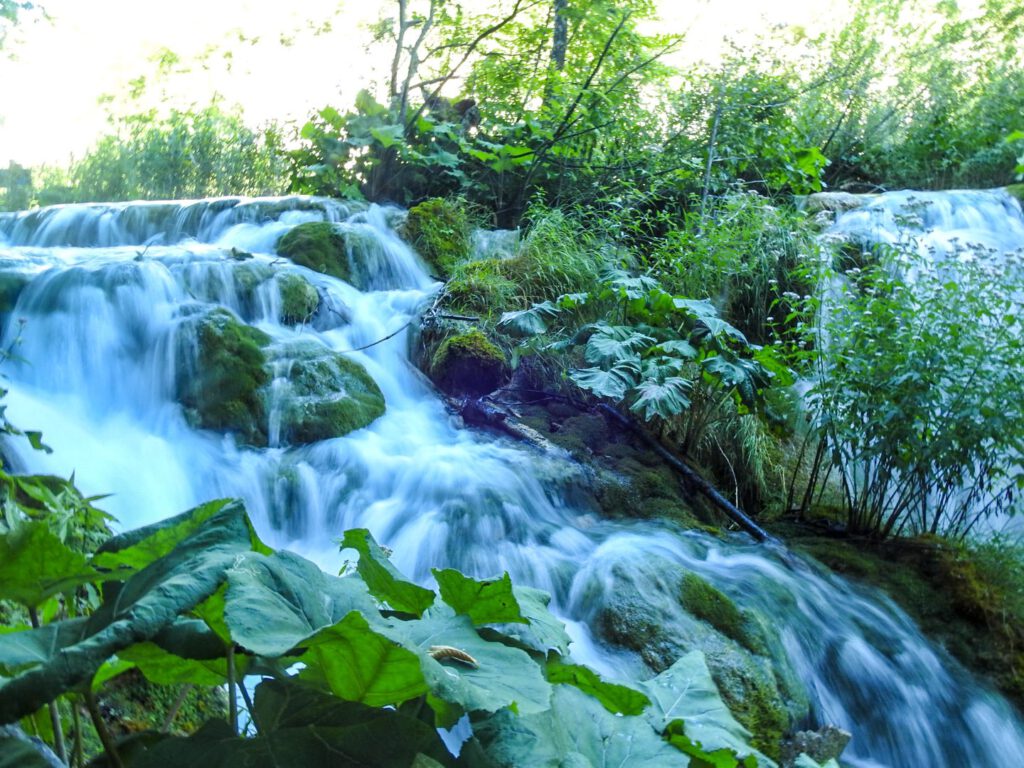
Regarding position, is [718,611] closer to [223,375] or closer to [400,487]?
[400,487]

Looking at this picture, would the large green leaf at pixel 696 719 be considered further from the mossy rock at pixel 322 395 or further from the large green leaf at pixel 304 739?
the mossy rock at pixel 322 395

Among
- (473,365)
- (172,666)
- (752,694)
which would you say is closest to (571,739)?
(172,666)

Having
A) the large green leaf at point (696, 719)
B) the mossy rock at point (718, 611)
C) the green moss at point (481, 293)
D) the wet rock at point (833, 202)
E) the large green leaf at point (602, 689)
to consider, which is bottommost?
the mossy rock at point (718, 611)

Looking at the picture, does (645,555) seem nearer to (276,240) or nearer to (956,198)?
(276,240)

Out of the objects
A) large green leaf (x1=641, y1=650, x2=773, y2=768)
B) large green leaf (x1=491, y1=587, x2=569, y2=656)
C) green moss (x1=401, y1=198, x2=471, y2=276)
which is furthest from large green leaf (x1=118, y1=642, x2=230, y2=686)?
green moss (x1=401, y1=198, x2=471, y2=276)

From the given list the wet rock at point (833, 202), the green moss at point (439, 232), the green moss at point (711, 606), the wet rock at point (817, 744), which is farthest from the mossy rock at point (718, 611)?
the wet rock at point (833, 202)

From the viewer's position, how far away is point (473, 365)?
17.5 feet

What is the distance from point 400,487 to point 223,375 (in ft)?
4.70

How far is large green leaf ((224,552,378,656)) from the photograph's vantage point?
2.10 ft

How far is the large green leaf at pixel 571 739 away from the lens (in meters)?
0.75

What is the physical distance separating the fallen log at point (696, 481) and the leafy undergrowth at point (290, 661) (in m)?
3.55

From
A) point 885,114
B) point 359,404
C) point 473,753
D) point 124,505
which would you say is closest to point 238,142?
point 359,404

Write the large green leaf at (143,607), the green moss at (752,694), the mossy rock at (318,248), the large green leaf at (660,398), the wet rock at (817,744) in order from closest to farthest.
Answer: the large green leaf at (143,607) → the wet rock at (817,744) → the green moss at (752,694) → the large green leaf at (660,398) → the mossy rock at (318,248)

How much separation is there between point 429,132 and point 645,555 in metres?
6.53
